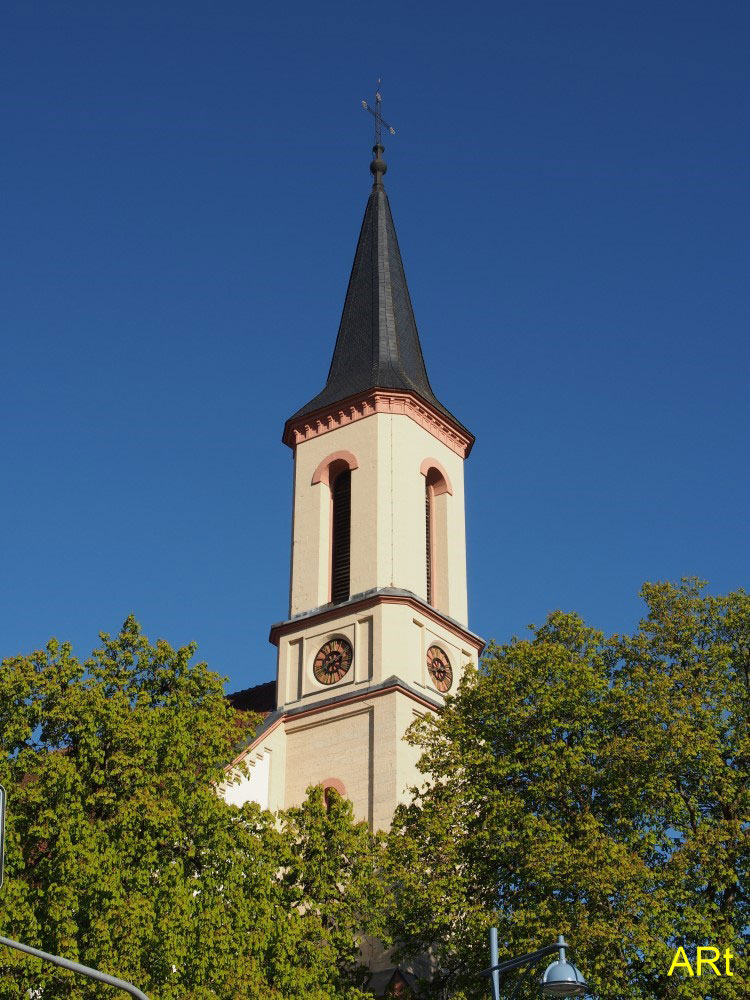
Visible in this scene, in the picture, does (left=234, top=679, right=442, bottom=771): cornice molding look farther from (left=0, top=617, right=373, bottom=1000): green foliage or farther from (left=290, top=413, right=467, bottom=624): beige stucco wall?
(left=0, top=617, right=373, bottom=1000): green foliage

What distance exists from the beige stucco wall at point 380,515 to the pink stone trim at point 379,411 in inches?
7.6

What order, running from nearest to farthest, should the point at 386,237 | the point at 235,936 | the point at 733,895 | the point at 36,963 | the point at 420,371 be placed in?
1. the point at 36,963
2. the point at 235,936
3. the point at 733,895
4. the point at 420,371
5. the point at 386,237

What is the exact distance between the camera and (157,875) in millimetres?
20000

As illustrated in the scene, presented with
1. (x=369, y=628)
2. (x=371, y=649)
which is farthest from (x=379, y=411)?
(x=371, y=649)

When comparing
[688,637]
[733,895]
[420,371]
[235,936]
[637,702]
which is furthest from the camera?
[420,371]

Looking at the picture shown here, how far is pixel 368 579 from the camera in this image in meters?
32.9

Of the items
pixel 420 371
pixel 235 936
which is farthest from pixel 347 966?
pixel 420 371

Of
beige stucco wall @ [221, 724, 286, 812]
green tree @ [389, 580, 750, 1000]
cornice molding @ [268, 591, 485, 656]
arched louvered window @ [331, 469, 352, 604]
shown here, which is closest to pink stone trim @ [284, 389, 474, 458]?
arched louvered window @ [331, 469, 352, 604]

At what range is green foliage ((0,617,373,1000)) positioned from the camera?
18.4 meters

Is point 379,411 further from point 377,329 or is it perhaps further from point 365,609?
point 365,609

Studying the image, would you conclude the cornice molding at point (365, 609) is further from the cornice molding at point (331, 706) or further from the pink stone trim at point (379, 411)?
the pink stone trim at point (379, 411)

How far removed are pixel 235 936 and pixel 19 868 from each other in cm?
335

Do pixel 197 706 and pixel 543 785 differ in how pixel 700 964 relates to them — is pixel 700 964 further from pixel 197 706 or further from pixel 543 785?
pixel 197 706

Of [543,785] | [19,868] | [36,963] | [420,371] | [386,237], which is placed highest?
[386,237]
